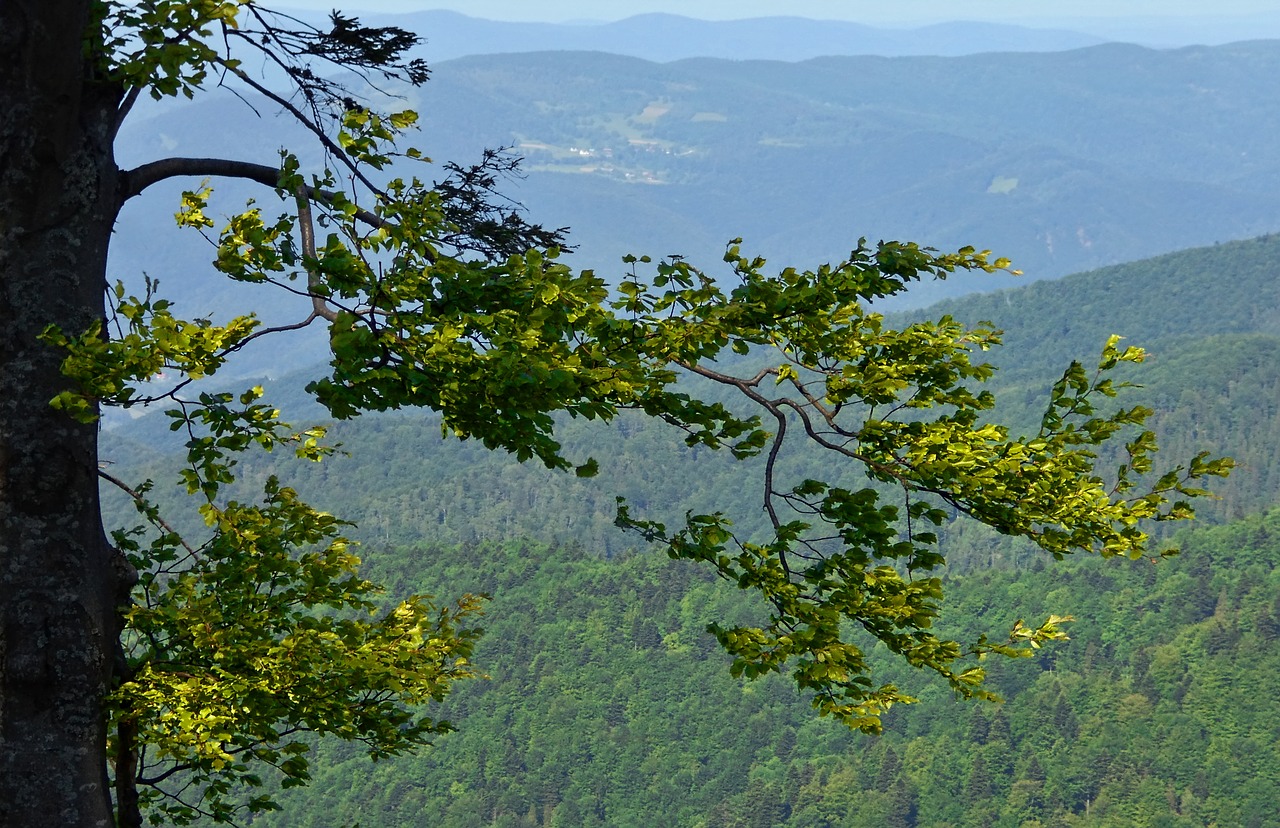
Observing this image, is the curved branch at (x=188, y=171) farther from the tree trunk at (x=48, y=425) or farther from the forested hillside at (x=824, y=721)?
the forested hillside at (x=824, y=721)

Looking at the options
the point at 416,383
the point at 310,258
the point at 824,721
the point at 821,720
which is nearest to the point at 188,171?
the point at 310,258

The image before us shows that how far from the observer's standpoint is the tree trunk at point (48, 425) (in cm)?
802

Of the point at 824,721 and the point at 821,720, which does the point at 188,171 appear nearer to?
the point at 821,720

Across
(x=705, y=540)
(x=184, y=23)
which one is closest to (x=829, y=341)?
(x=705, y=540)

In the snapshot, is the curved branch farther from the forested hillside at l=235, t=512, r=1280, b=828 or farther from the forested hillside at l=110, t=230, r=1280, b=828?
the forested hillside at l=110, t=230, r=1280, b=828

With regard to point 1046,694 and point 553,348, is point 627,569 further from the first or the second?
point 553,348

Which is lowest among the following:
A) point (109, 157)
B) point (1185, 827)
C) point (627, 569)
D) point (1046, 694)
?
point (1185, 827)

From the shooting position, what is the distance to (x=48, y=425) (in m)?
8.27

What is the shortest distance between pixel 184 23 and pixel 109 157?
1567 mm

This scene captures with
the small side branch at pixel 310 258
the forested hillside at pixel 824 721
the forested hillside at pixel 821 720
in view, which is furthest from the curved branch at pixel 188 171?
the forested hillside at pixel 821 720

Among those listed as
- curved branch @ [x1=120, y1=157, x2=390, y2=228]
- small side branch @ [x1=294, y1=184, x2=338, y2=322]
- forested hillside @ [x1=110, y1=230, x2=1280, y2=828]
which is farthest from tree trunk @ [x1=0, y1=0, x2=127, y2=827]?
forested hillside @ [x1=110, y1=230, x2=1280, y2=828]

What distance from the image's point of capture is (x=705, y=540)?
8156mm

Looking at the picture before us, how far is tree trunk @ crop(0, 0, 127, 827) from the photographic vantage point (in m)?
8.02

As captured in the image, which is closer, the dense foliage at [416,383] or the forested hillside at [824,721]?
the dense foliage at [416,383]
